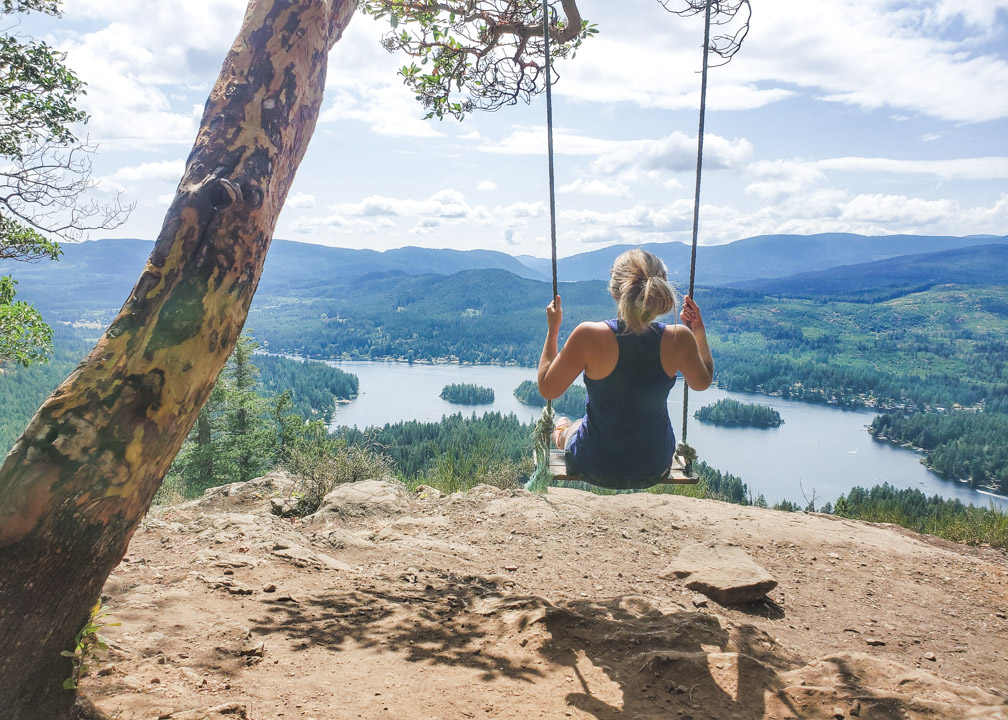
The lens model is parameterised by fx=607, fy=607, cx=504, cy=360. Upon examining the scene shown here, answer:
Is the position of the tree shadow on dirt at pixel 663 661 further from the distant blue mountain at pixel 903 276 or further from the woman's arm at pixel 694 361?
the distant blue mountain at pixel 903 276

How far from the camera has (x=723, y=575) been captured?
3.75 m

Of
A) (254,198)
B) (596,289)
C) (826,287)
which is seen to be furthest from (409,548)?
(826,287)

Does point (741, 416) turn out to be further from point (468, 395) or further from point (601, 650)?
point (601, 650)

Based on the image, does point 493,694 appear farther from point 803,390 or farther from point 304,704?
point 803,390

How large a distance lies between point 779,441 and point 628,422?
6208 cm

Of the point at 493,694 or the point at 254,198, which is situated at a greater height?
the point at 254,198

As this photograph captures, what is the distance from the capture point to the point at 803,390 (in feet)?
261

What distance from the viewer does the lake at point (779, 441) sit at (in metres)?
46.6

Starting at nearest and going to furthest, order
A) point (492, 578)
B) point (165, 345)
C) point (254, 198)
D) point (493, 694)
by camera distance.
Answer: point (165, 345) < point (254, 198) < point (493, 694) < point (492, 578)

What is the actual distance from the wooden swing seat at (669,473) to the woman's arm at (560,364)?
48 cm

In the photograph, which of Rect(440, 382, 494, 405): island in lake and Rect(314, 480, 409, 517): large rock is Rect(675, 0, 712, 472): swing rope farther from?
Rect(440, 382, 494, 405): island in lake

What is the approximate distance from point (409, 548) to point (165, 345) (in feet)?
8.73

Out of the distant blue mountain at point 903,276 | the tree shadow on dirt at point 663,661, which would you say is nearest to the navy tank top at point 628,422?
the tree shadow on dirt at point 663,661

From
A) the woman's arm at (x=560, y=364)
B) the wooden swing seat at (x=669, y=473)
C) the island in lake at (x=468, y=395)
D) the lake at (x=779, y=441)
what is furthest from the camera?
the island in lake at (x=468, y=395)
